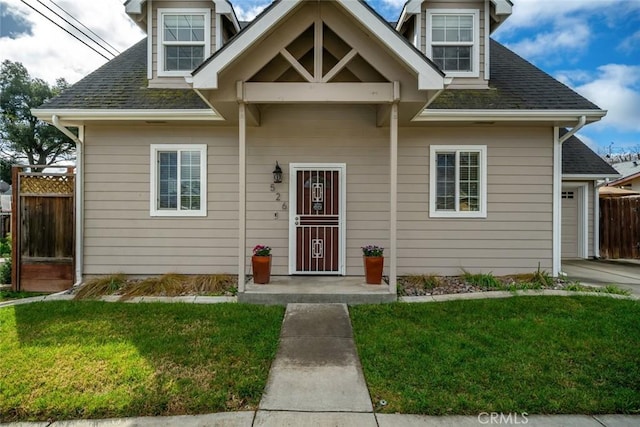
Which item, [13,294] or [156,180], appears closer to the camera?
[13,294]

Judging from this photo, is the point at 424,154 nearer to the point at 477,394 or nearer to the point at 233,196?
Answer: the point at 233,196

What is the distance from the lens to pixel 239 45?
4645 millimetres

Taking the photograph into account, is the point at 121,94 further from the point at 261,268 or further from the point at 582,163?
the point at 582,163

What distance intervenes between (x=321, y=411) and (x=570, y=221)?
10353 mm

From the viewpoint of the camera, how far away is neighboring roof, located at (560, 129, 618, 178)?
944 centimetres

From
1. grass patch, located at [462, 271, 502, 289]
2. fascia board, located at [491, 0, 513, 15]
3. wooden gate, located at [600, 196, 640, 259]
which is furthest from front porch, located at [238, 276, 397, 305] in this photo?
wooden gate, located at [600, 196, 640, 259]

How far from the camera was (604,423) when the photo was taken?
2.59m

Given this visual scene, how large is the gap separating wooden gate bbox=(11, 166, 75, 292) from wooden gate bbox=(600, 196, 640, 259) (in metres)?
13.5

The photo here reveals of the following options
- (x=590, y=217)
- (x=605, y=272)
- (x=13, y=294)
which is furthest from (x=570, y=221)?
(x=13, y=294)

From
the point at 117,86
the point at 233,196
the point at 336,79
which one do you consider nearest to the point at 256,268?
the point at 233,196

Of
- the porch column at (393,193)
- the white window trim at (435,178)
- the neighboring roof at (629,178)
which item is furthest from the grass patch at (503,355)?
the neighboring roof at (629,178)

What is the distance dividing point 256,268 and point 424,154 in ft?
12.5

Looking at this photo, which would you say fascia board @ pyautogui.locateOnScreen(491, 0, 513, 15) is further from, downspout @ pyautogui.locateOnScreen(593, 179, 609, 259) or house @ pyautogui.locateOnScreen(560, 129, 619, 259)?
downspout @ pyautogui.locateOnScreen(593, 179, 609, 259)

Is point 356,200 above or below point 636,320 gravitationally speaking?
above
